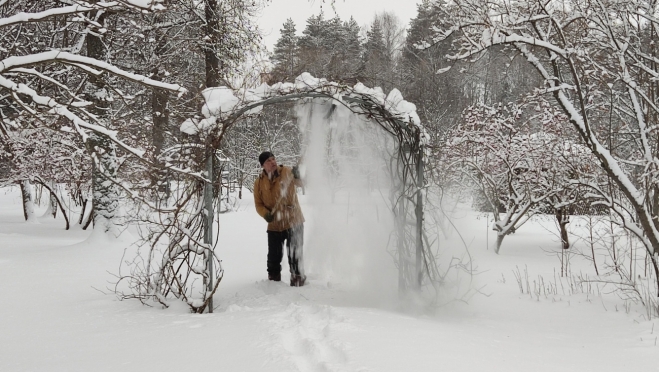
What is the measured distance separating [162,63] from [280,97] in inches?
279

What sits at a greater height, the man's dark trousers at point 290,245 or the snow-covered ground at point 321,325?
the man's dark trousers at point 290,245

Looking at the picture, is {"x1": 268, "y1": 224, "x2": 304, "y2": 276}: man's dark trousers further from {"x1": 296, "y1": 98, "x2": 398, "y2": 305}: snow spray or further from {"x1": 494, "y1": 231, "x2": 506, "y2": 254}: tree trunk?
{"x1": 494, "y1": 231, "x2": 506, "y2": 254}: tree trunk

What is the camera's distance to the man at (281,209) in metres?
6.57

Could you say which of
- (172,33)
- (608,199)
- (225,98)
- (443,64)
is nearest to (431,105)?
(443,64)

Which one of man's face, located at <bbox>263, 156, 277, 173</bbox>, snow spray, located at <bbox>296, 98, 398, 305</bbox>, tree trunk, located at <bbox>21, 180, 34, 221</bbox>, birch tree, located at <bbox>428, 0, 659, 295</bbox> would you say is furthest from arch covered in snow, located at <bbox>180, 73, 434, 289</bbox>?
tree trunk, located at <bbox>21, 180, 34, 221</bbox>

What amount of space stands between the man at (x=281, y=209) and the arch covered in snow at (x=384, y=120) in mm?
1212

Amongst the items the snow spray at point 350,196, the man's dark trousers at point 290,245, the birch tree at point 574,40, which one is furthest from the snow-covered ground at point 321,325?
the birch tree at point 574,40

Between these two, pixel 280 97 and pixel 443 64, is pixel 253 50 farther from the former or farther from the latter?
pixel 443 64

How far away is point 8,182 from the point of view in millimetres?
15453

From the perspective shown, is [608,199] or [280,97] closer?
[280,97]

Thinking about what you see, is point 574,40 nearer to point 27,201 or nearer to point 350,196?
point 350,196

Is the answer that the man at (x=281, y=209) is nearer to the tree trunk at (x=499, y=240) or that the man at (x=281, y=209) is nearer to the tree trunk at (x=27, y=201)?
the tree trunk at (x=499, y=240)

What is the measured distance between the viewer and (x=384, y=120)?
18.6 ft

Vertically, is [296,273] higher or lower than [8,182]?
lower
